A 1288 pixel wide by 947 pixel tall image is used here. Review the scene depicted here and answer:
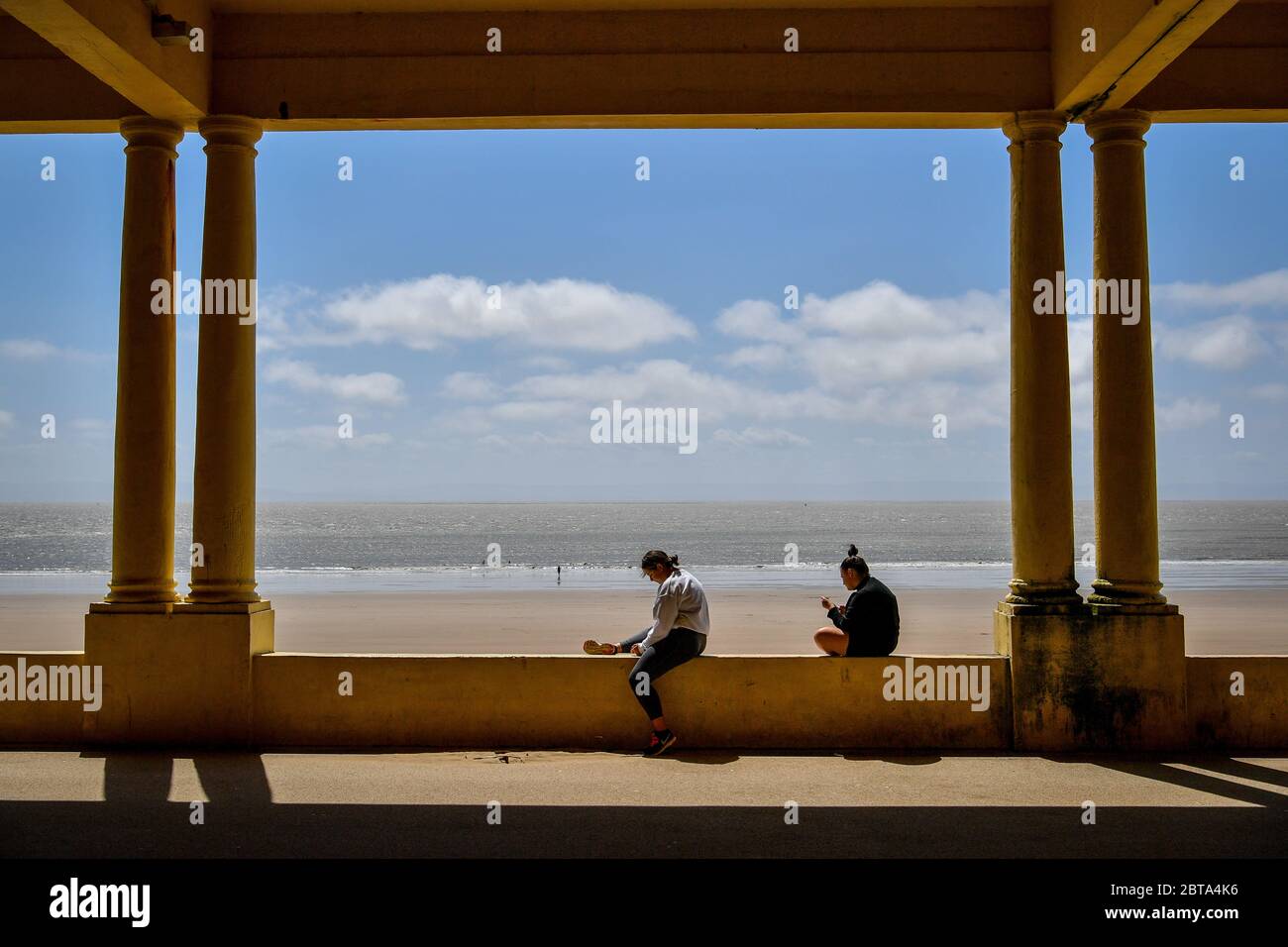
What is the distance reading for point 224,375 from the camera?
318 inches

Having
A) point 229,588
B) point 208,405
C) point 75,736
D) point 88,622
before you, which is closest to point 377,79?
point 208,405

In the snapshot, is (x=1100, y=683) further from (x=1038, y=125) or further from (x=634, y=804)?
(x=1038, y=125)

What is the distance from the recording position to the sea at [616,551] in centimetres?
3731

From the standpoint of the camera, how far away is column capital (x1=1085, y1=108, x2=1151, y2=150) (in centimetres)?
791

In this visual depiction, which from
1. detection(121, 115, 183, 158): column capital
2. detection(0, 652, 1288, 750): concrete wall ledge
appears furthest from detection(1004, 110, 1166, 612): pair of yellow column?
detection(121, 115, 183, 158): column capital

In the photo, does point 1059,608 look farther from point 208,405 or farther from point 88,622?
point 88,622

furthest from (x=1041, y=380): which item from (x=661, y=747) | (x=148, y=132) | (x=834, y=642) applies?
(x=148, y=132)

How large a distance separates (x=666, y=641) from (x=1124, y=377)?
3535 mm

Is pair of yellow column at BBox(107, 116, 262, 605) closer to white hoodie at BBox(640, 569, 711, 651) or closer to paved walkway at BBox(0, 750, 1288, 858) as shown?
paved walkway at BBox(0, 750, 1288, 858)

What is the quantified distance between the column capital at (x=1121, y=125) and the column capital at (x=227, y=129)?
573cm

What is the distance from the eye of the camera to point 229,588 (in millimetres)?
8016

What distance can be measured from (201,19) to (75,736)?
15.9 feet

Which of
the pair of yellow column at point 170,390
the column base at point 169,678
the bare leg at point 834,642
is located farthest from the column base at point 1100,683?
the pair of yellow column at point 170,390

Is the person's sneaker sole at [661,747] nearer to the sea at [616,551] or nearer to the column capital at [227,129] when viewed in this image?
the column capital at [227,129]
